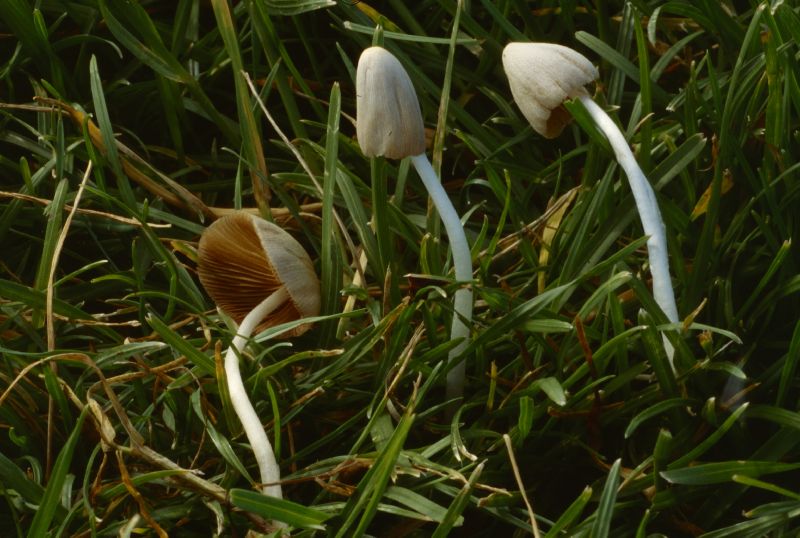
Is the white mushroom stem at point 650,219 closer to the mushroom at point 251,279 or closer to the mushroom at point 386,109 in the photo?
the mushroom at point 386,109

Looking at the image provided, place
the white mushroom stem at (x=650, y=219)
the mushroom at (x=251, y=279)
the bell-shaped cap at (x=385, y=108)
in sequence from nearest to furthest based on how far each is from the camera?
the bell-shaped cap at (x=385, y=108), the white mushroom stem at (x=650, y=219), the mushroom at (x=251, y=279)

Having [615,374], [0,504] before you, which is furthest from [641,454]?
[0,504]

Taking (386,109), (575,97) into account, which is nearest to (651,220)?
(575,97)

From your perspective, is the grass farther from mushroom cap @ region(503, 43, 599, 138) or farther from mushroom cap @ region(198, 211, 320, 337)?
mushroom cap @ region(503, 43, 599, 138)

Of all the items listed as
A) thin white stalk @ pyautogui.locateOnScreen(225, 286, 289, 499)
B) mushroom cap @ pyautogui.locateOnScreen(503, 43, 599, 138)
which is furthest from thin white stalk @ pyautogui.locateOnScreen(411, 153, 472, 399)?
thin white stalk @ pyautogui.locateOnScreen(225, 286, 289, 499)

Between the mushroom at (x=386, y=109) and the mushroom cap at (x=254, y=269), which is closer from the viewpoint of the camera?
the mushroom at (x=386, y=109)

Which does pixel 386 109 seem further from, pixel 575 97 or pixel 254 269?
pixel 254 269

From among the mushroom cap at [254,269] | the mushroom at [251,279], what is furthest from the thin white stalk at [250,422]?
the mushroom cap at [254,269]
